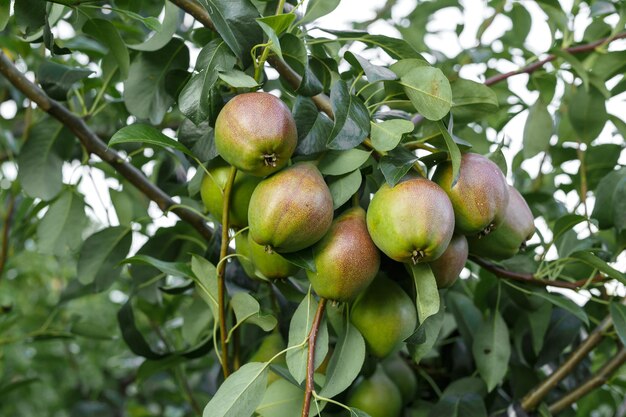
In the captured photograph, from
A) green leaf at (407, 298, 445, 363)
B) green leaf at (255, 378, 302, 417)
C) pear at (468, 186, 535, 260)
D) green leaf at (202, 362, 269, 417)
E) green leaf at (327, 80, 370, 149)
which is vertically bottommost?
green leaf at (255, 378, 302, 417)

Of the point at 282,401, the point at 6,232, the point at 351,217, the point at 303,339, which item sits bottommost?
the point at 6,232

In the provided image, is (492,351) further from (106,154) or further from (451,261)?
(106,154)

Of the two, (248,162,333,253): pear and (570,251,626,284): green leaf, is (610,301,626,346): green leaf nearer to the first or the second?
(570,251,626,284): green leaf

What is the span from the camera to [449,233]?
0.71 m

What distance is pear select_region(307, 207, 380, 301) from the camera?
72 cm

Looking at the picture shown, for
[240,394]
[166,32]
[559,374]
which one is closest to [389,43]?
[166,32]

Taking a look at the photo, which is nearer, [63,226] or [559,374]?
[559,374]

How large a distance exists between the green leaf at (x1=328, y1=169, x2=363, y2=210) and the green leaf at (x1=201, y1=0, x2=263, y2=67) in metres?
0.16

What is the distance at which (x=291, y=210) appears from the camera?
701 millimetres

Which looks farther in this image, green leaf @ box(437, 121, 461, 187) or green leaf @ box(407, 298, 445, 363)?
green leaf @ box(407, 298, 445, 363)

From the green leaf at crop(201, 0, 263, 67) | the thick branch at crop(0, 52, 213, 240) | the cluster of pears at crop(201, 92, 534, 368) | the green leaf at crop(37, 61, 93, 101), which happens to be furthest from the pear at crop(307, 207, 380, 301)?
the green leaf at crop(37, 61, 93, 101)

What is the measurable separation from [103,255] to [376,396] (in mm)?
461

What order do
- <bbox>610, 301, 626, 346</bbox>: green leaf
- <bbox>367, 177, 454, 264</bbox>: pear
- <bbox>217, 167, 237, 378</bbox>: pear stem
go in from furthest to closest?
1. <bbox>610, 301, 626, 346</bbox>: green leaf
2. <bbox>217, 167, 237, 378</bbox>: pear stem
3. <bbox>367, 177, 454, 264</bbox>: pear

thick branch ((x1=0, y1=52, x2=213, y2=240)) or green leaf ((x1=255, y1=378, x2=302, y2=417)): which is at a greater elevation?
thick branch ((x1=0, y1=52, x2=213, y2=240))
